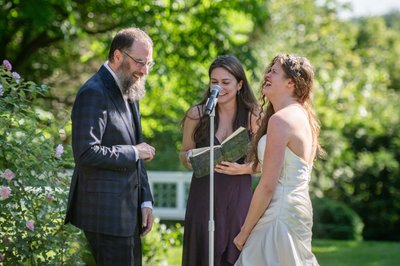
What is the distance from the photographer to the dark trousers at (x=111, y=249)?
13.6ft

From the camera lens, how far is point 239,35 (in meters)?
11.3

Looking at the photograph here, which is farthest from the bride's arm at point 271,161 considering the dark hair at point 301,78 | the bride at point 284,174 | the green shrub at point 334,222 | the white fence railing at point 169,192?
the green shrub at point 334,222

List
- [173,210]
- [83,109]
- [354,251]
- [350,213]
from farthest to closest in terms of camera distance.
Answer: [350,213] < [173,210] < [354,251] < [83,109]

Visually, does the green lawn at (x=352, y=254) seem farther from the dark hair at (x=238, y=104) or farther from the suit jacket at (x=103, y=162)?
the suit jacket at (x=103, y=162)

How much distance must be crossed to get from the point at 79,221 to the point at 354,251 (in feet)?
23.5

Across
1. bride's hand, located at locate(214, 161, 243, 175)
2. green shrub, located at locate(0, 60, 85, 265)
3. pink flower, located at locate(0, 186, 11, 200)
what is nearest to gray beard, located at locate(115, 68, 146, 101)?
bride's hand, located at locate(214, 161, 243, 175)

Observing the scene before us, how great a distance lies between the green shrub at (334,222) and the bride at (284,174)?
10.5 meters

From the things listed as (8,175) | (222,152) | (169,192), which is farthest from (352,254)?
(8,175)

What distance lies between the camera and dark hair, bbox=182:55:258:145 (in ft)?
16.4

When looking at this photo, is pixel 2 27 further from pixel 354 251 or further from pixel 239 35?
pixel 354 251

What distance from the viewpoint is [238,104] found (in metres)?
5.09

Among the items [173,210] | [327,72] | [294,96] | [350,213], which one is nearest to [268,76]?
[294,96]

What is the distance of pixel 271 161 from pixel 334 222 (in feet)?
36.7

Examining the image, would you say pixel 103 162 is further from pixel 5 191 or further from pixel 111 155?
pixel 5 191
